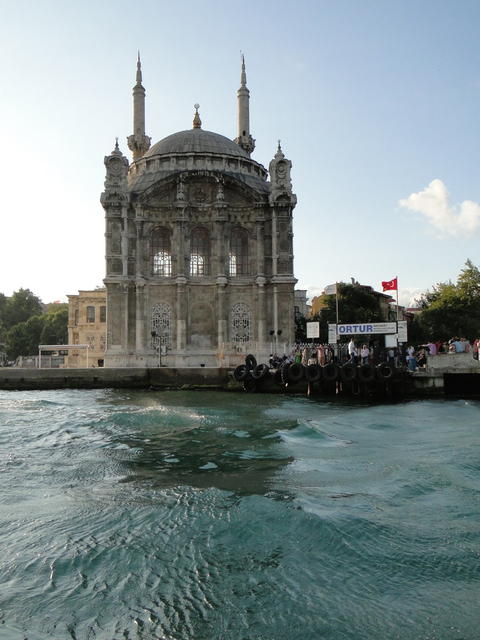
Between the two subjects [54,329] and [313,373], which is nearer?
[313,373]

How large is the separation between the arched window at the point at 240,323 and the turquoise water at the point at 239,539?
934 inches

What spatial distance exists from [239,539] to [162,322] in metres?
30.5

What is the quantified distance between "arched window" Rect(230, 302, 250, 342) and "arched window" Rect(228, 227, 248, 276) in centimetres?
253

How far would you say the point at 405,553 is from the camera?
20.4ft

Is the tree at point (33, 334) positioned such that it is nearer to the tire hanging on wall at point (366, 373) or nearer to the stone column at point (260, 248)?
the stone column at point (260, 248)

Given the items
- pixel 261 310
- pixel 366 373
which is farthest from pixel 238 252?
pixel 366 373

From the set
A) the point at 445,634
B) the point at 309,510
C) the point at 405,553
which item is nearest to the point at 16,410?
the point at 309,510

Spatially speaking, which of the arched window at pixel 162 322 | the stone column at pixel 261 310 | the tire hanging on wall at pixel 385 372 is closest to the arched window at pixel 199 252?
the arched window at pixel 162 322

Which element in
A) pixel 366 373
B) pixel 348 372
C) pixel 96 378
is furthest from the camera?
pixel 96 378

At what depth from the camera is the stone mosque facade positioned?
36.1 metres

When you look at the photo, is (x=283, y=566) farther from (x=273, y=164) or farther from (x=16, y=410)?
(x=273, y=164)

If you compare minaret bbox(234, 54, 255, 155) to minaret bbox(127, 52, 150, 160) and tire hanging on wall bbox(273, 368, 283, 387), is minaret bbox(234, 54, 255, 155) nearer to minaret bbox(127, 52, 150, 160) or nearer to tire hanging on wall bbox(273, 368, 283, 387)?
minaret bbox(127, 52, 150, 160)

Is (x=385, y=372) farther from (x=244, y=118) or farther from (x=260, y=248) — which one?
(x=244, y=118)

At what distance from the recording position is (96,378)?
29453mm
